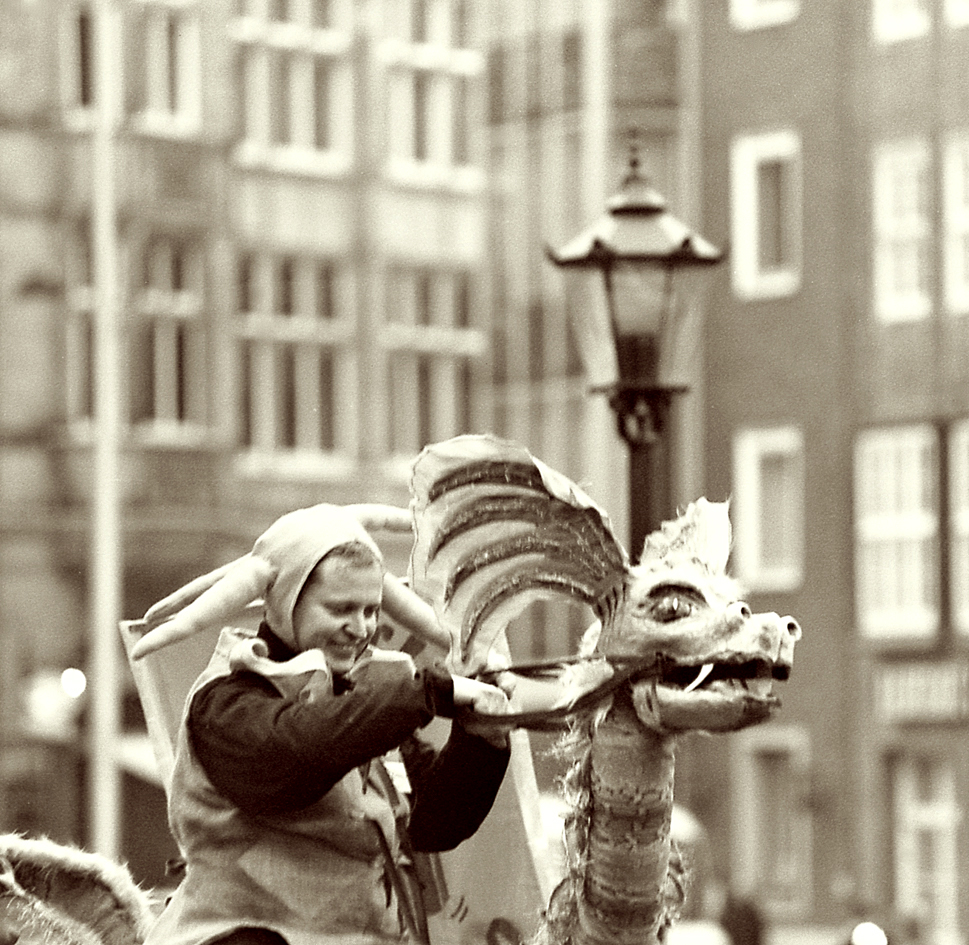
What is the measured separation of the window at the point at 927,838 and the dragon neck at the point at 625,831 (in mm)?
32130

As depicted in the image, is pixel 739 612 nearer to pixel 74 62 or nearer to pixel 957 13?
pixel 957 13

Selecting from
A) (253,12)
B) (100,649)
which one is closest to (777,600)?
(253,12)

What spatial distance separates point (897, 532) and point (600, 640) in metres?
33.5

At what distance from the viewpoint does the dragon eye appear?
20.2ft

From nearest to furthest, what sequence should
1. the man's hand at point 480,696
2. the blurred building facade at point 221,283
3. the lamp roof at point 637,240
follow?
the man's hand at point 480,696
the lamp roof at point 637,240
the blurred building facade at point 221,283

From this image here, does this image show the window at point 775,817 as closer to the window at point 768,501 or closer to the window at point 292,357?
the window at point 768,501

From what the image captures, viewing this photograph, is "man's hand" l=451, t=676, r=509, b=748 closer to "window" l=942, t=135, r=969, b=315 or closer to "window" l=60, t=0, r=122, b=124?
"window" l=942, t=135, r=969, b=315

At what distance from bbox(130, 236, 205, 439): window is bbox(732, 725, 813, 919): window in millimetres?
7234

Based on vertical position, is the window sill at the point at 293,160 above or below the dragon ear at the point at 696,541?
above

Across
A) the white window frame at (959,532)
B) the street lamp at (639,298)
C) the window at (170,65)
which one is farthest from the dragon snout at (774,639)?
the window at (170,65)

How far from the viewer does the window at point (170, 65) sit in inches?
1628

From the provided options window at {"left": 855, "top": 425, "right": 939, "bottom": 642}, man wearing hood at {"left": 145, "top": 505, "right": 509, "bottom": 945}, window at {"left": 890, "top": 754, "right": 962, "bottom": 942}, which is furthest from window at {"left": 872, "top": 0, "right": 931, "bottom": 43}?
man wearing hood at {"left": 145, "top": 505, "right": 509, "bottom": 945}

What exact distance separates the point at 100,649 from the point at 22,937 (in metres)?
22.4

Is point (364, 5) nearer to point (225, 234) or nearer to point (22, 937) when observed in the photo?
point (225, 234)
